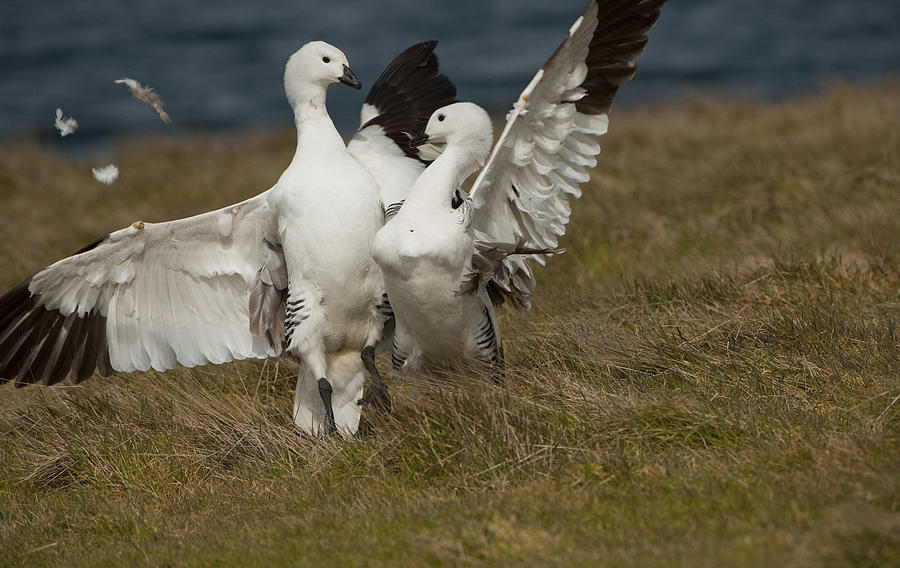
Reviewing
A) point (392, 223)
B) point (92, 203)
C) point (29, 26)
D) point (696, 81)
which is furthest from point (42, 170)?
point (29, 26)

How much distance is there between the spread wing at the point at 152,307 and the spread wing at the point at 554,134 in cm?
139

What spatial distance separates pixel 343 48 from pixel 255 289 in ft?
77.4

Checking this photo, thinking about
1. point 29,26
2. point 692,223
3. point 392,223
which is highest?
point 392,223

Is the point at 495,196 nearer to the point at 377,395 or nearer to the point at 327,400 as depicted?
the point at 377,395

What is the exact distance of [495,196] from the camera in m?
6.10

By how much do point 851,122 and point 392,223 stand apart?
716 centimetres

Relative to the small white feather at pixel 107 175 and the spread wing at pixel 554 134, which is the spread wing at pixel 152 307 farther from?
the spread wing at pixel 554 134

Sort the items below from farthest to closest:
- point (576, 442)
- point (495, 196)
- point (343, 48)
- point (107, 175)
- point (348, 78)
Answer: point (343, 48) → point (348, 78) → point (107, 175) → point (495, 196) → point (576, 442)

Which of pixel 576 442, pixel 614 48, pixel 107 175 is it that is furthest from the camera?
pixel 107 175

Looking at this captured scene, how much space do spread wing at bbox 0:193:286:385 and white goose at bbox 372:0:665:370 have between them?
3.43 ft

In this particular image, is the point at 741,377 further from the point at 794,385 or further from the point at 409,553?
the point at 409,553

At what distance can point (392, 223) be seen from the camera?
18.6 feet

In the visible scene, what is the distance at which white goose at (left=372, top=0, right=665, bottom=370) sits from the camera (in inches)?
220

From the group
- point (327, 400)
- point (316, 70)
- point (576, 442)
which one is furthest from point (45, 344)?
point (576, 442)
